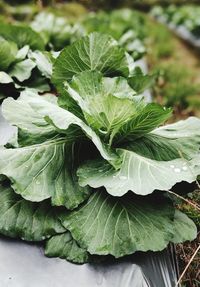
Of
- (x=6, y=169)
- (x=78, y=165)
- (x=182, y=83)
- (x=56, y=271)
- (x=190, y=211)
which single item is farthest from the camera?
(x=182, y=83)

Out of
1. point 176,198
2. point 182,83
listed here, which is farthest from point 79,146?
point 182,83

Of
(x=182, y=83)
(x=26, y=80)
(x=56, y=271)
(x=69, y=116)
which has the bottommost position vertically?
(x=182, y=83)

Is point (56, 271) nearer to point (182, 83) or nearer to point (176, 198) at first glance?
point (176, 198)

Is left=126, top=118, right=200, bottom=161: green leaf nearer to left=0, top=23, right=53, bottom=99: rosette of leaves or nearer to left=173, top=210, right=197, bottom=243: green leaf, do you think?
left=173, top=210, right=197, bottom=243: green leaf

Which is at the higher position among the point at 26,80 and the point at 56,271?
the point at 56,271

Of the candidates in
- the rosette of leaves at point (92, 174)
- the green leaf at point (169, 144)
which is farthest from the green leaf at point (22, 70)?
the green leaf at point (169, 144)

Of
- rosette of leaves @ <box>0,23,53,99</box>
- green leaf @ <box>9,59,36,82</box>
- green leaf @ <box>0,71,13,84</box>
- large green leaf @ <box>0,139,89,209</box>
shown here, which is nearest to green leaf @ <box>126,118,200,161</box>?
large green leaf @ <box>0,139,89,209</box>

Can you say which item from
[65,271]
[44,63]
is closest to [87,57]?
[44,63]

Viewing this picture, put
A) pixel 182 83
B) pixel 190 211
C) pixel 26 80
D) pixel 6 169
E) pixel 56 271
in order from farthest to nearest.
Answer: pixel 182 83, pixel 26 80, pixel 190 211, pixel 6 169, pixel 56 271
